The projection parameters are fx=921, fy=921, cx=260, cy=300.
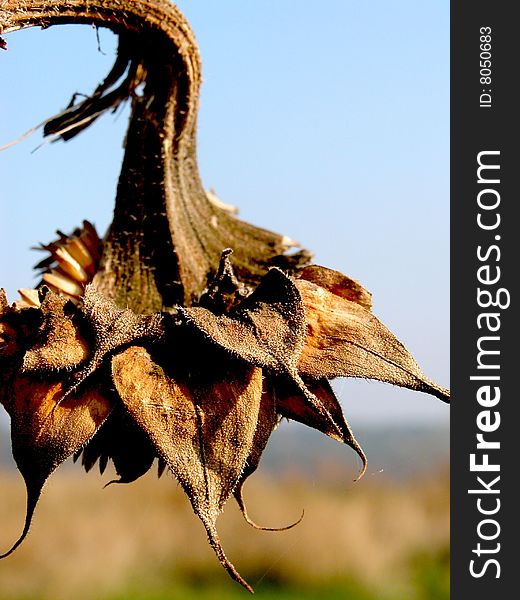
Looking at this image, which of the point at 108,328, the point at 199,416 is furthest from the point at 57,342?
the point at 199,416

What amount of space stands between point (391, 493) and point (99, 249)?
2156cm

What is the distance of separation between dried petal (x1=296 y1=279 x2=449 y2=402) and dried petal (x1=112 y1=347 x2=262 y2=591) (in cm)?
9

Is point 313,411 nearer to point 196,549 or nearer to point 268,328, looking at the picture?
point 268,328

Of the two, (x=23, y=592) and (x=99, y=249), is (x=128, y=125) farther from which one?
(x=23, y=592)

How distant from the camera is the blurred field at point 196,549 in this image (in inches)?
655

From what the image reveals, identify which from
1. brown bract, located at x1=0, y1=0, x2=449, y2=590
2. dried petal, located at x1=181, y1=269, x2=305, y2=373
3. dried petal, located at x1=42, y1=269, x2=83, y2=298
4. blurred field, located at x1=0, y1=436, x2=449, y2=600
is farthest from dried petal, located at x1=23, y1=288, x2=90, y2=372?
blurred field, located at x1=0, y1=436, x2=449, y2=600

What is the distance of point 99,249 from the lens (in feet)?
4.81

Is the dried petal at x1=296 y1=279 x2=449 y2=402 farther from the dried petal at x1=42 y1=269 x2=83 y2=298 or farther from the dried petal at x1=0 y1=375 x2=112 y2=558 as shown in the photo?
the dried petal at x1=42 y1=269 x2=83 y2=298

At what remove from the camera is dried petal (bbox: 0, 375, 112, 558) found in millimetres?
1046

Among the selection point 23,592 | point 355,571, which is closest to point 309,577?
point 355,571

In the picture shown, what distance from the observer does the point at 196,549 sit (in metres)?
18.3

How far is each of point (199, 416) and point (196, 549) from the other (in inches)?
705

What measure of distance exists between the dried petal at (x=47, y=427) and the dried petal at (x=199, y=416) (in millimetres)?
49

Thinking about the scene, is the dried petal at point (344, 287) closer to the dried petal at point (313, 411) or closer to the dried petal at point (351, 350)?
the dried petal at point (351, 350)
